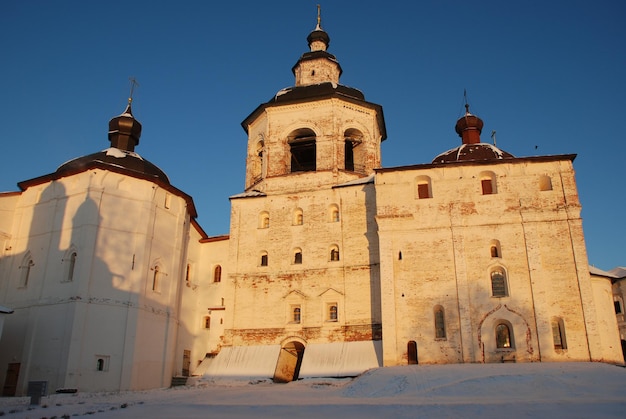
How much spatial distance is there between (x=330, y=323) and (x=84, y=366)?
30.7 ft

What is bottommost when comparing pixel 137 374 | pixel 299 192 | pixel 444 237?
pixel 137 374

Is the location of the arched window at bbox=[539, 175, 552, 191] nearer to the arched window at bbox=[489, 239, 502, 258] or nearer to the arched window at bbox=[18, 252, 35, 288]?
the arched window at bbox=[489, 239, 502, 258]

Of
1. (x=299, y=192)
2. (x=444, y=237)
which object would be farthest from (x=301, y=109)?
(x=444, y=237)

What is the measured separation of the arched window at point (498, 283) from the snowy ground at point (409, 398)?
3.37m

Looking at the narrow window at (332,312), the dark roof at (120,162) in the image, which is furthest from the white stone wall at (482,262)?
the dark roof at (120,162)

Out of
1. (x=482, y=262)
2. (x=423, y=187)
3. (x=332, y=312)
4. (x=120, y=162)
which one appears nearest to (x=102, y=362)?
(x=120, y=162)

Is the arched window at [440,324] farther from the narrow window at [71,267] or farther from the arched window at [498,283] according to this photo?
the narrow window at [71,267]

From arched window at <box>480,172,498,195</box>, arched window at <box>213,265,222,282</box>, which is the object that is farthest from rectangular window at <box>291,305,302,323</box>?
arched window at <box>480,172,498,195</box>

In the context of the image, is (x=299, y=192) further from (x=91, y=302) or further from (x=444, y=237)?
(x=91, y=302)

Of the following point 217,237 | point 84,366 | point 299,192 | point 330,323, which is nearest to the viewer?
point 84,366

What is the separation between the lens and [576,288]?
2033 cm

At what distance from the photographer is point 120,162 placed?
79.9 feet

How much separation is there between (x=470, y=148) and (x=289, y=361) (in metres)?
12.4

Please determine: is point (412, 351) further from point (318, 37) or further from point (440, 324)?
A: point (318, 37)
